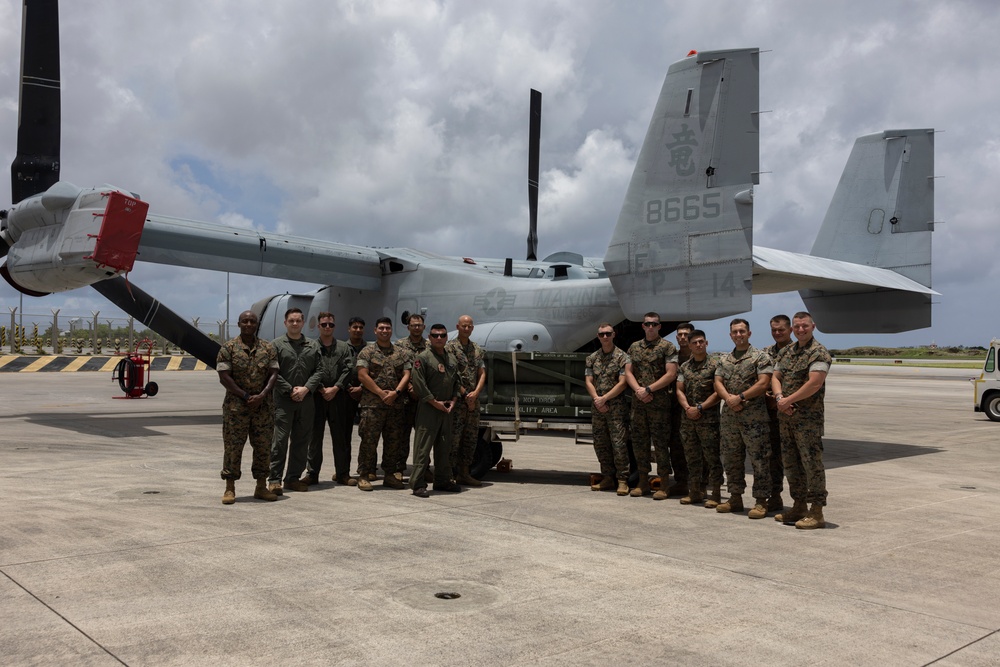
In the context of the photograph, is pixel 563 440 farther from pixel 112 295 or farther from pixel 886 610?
pixel 112 295

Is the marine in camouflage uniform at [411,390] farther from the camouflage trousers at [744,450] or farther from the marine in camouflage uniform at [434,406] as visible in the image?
the camouflage trousers at [744,450]

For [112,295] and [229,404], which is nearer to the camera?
[229,404]

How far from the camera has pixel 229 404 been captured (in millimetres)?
7828

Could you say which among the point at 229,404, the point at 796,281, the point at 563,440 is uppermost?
the point at 796,281

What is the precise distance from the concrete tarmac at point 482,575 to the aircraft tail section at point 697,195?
3.01 m

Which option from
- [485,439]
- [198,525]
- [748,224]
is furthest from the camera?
[748,224]

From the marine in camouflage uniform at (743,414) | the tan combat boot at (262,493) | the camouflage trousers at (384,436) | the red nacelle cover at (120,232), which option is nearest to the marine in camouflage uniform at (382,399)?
the camouflage trousers at (384,436)

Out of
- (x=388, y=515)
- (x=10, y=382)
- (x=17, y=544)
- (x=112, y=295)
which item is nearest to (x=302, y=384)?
(x=388, y=515)

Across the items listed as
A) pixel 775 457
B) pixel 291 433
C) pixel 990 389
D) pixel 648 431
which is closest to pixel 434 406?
pixel 291 433

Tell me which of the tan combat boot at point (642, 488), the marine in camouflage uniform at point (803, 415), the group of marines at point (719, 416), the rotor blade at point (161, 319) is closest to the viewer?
the marine in camouflage uniform at point (803, 415)

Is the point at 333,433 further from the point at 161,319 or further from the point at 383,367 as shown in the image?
the point at 161,319

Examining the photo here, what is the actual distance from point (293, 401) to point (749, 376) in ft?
16.0

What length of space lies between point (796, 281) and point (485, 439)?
5589 millimetres

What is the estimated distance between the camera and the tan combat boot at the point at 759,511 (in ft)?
24.6
